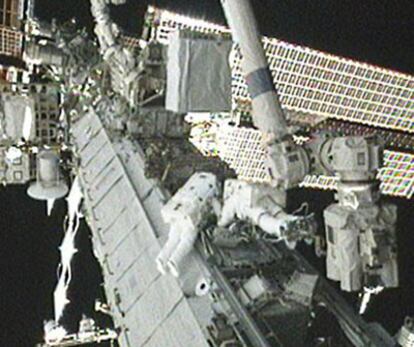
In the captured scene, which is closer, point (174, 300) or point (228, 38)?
point (174, 300)

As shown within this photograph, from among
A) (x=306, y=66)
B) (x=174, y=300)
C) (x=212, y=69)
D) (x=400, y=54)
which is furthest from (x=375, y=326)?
(x=400, y=54)

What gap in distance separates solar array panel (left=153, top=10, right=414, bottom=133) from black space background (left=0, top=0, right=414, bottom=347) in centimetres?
31

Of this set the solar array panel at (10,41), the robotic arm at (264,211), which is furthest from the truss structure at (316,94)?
the robotic arm at (264,211)

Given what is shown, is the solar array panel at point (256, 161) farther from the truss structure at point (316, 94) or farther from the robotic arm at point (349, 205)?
the robotic arm at point (349, 205)

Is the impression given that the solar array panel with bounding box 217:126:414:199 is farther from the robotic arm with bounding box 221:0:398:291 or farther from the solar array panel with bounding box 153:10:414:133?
the robotic arm with bounding box 221:0:398:291

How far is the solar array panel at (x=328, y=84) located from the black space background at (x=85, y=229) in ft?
1.03

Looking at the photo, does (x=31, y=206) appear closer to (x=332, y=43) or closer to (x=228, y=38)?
(x=332, y=43)

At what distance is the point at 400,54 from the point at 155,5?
20.5ft

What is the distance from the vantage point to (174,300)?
3.60 m

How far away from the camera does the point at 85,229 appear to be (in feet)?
42.2

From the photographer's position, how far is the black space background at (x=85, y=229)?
10.8 meters

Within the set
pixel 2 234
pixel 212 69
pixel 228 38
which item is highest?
pixel 228 38

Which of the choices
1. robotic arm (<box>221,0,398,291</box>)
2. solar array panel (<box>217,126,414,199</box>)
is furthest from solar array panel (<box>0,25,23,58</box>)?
robotic arm (<box>221,0,398,291</box>)

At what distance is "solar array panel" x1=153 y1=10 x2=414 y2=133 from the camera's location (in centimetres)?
1109
